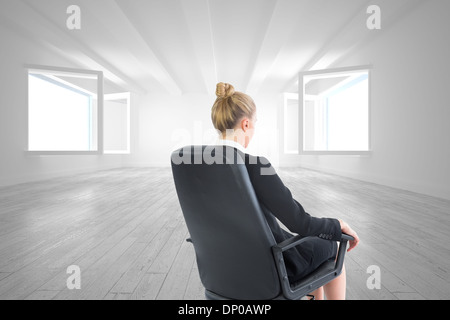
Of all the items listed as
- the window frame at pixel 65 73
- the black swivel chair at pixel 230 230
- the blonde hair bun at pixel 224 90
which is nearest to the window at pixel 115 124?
the window frame at pixel 65 73

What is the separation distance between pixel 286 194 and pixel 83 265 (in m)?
1.72

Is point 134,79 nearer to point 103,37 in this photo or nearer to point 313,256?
point 103,37

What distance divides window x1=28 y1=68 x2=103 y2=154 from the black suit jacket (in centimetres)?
731

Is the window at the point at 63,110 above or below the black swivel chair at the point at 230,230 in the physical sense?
above

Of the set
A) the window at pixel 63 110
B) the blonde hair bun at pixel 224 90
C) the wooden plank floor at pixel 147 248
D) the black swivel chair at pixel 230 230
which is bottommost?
the wooden plank floor at pixel 147 248

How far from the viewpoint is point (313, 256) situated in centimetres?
112

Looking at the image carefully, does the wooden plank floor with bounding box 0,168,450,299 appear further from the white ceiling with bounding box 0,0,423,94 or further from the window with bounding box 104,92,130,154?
the window with bounding box 104,92,130,154

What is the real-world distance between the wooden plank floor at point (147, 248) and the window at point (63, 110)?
3.69 meters

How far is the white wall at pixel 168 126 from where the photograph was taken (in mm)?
13703

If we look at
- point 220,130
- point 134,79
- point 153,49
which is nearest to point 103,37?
point 153,49

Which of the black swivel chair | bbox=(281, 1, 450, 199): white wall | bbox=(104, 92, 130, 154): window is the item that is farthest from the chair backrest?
bbox=(104, 92, 130, 154): window

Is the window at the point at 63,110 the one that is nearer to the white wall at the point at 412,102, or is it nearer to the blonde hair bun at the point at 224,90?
the white wall at the point at 412,102

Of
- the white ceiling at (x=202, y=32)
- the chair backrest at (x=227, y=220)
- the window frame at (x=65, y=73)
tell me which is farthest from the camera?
the window frame at (x=65, y=73)

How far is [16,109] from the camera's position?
267 inches
